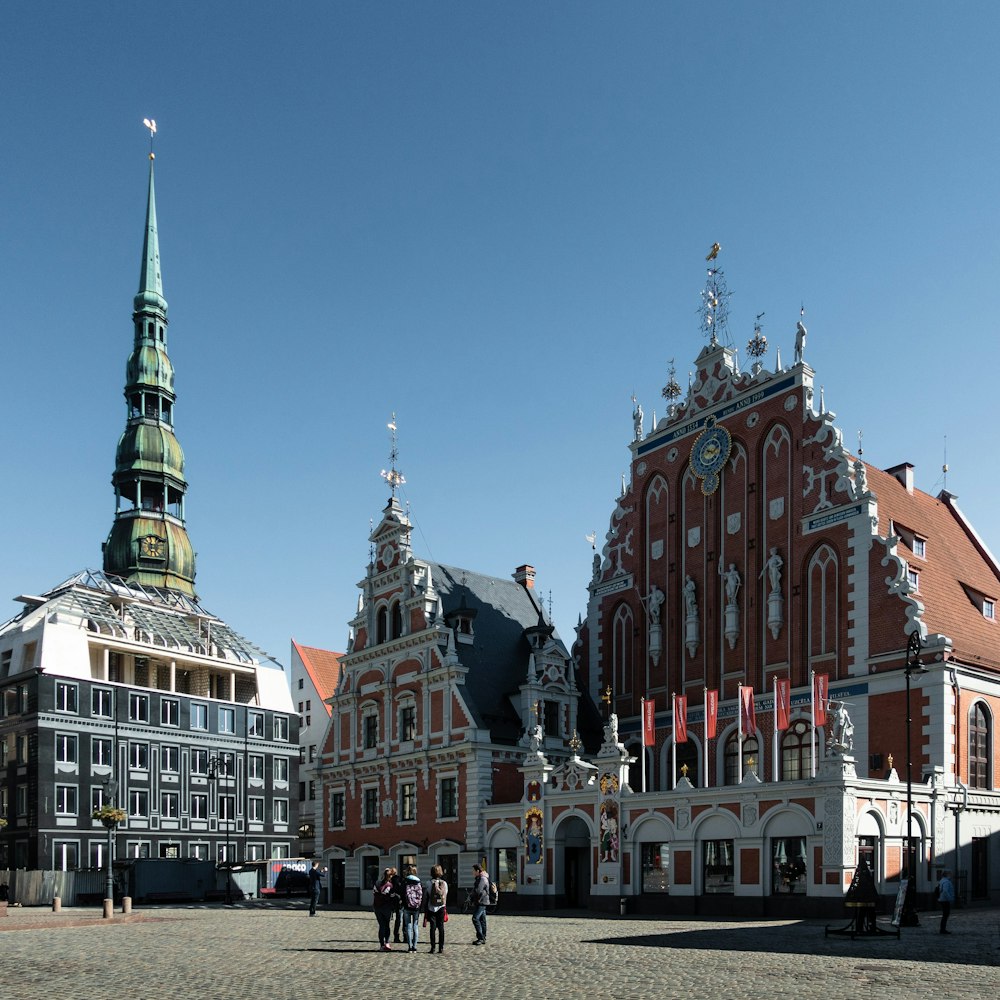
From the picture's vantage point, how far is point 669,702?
1993 inches

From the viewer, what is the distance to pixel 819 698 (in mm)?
41969

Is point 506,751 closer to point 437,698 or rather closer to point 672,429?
point 437,698

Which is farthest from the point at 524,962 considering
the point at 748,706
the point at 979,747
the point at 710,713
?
the point at 979,747

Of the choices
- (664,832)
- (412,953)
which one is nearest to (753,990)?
(412,953)

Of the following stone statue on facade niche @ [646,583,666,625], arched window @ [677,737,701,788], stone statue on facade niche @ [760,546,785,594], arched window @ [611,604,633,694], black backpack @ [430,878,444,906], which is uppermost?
stone statue on facade niche @ [760,546,785,594]

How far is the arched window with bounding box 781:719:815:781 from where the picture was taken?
44.0 metres

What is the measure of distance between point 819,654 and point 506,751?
45.7 ft

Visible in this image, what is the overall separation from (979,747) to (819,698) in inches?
228

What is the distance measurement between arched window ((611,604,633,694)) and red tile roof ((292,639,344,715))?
50.0 m

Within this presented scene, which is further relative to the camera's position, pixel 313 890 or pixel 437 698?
pixel 437 698

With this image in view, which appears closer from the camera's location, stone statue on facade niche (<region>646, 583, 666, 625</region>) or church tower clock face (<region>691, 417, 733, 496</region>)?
church tower clock face (<region>691, 417, 733, 496</region>)

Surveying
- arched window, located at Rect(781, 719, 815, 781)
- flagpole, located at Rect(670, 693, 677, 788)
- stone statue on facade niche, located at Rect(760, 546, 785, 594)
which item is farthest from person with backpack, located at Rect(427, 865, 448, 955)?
stone statue on facade niche, located at Rect(760, 546, 785, 594)

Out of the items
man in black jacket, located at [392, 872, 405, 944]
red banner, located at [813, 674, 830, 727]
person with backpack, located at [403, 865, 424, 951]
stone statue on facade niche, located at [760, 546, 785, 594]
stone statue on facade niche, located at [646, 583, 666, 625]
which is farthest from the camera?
stone statue on facade niche, located at [646, 583, 666, 625]

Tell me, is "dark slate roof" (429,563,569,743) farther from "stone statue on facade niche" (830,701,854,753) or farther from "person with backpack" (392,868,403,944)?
"person with backpack" (392,868,403,944)
